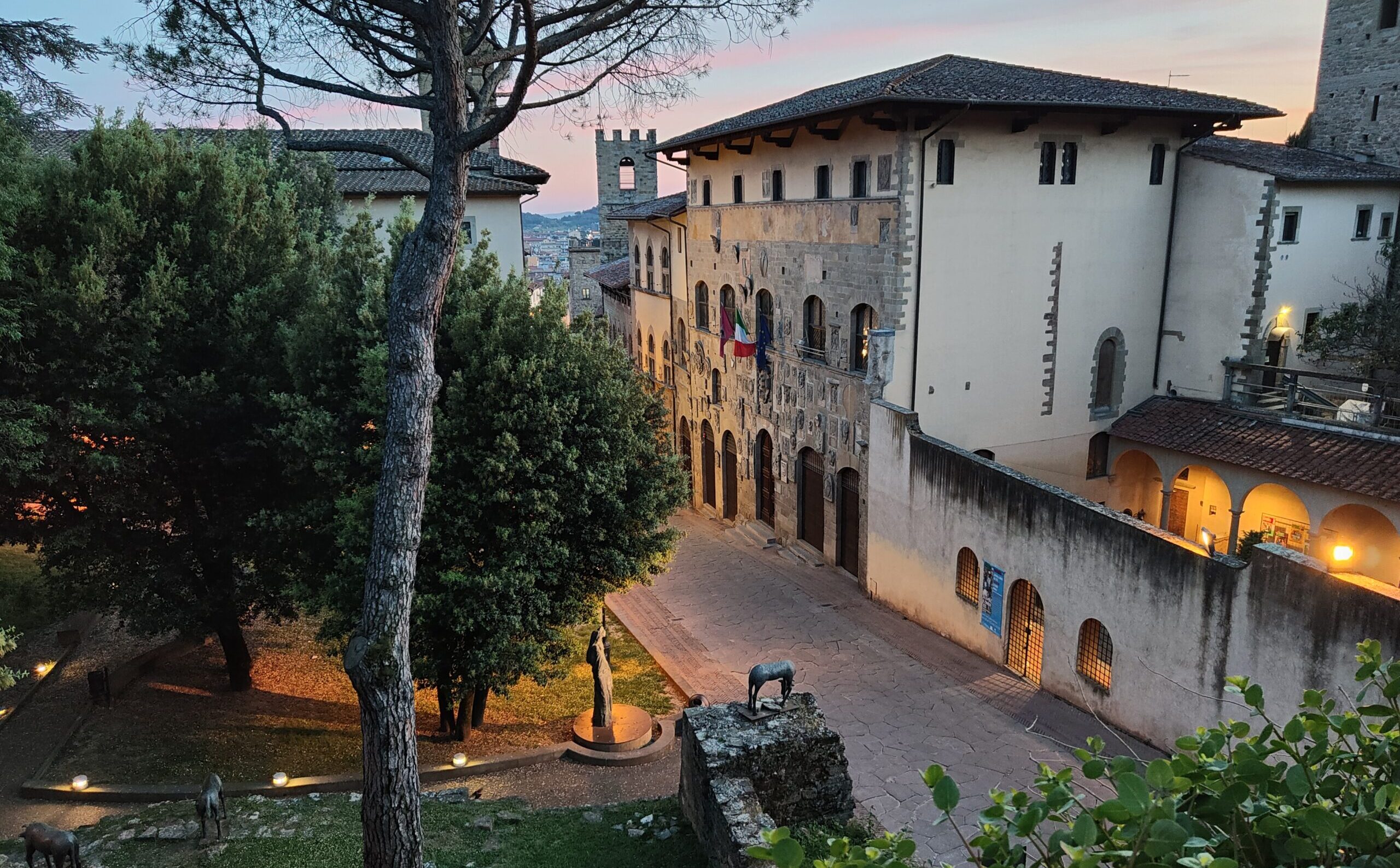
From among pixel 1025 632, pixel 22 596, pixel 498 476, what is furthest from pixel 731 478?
pixel 22 596

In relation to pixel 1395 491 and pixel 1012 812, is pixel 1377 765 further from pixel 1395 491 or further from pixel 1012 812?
pixel 1395 491

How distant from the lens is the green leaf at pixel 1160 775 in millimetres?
2139

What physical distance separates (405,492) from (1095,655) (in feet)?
32.2

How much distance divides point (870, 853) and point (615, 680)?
13.3m

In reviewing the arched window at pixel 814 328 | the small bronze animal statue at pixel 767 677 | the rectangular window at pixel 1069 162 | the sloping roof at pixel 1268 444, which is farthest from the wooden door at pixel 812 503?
the small bronze animal statue at pixel 767 677

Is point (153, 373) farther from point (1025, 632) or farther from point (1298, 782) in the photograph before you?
point (1298, 782)

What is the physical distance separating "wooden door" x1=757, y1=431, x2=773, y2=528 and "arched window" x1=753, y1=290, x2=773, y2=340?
2649mm

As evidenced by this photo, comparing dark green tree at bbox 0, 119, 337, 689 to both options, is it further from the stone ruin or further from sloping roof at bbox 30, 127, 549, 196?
sloping roof at bbox 30, 127, 549, 196

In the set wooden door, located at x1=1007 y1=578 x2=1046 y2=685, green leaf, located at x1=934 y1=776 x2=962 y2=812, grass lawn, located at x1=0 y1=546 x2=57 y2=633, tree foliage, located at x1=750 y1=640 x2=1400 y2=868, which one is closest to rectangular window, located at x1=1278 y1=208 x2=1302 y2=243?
wooden door, located at x1=1007 y1=578 x2=1046 y2=685

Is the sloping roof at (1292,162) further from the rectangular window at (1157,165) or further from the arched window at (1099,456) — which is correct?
Result: the arched window at (1099,456)

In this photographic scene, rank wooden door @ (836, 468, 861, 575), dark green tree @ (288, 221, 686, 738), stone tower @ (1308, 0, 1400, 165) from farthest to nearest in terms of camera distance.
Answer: stone tower @ (1308, 0, 1400, 165) → wooden door @ (836, 468, 861, 575) → dark green tree @ (288, 221, 686, 738)

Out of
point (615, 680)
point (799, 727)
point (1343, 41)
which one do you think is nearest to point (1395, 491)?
point (799, 727)

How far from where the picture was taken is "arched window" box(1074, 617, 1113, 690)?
38.7 ft

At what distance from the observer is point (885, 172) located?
55.0 feet
